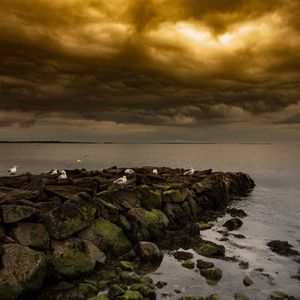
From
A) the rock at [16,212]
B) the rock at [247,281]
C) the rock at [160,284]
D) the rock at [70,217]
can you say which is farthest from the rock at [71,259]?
the rock at [247,281]

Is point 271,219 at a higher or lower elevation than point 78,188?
lower

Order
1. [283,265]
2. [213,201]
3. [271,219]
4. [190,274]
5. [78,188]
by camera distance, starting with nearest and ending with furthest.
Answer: [190,274], [283,265], [78,188], [271,219], [213,201]

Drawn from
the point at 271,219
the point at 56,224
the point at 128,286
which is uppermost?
the point at 56,224

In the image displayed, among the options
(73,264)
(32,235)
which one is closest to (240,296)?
(73,264)

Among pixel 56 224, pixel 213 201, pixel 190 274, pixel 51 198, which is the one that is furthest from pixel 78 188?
pixel 213 201

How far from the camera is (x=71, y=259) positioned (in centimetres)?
1694

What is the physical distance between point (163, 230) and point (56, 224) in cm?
928

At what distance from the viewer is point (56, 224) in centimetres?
1795

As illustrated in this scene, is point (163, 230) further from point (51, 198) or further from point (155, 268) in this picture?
point (51, 198)

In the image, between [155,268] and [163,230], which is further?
[163,230]

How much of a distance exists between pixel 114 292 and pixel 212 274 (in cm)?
547

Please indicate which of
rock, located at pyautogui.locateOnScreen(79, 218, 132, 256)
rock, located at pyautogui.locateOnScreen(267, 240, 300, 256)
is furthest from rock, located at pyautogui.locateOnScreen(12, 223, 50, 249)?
rock, located at pyautogui.locateOnScreen(267, 240, 300, 256)

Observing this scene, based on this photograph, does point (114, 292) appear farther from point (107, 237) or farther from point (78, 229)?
point (107, 237)

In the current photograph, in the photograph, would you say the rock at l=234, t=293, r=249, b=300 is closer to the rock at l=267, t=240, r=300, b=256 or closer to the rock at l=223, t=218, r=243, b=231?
the rock at l=267, t=240, r=300, b=256
